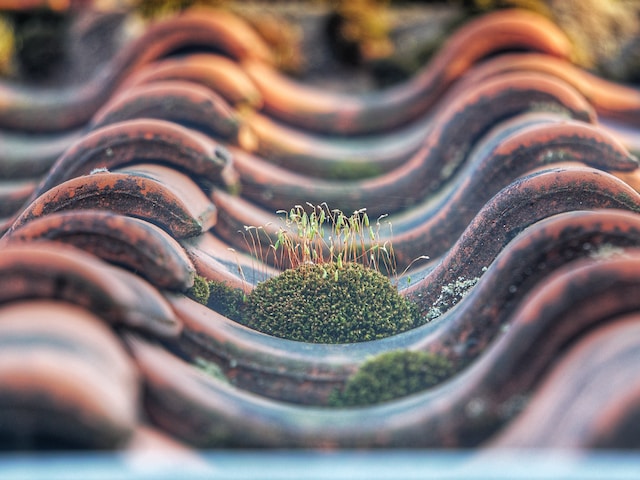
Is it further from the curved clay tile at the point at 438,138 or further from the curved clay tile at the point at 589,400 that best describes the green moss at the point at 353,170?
the curved clay tile at the point at 589,400

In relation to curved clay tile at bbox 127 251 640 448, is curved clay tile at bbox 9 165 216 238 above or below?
above

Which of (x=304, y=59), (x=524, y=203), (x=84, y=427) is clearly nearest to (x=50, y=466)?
(x=84, y=427)

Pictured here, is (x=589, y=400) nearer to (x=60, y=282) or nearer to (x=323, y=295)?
(x=323, y=295)

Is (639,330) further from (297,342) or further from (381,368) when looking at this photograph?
(297,342)

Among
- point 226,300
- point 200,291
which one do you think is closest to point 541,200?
point 226,300

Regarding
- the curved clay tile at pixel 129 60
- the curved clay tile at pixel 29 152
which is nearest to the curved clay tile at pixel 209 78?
the curved clay tile at pixel 129 60

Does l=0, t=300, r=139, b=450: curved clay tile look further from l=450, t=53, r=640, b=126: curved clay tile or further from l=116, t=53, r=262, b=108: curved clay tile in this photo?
l=450, t=53, r=640, b=126: curved clay tile

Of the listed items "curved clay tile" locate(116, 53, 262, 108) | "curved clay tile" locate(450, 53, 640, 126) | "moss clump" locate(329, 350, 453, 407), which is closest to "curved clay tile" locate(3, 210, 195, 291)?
"moss clump" locate(329, 350, 453, 407)
